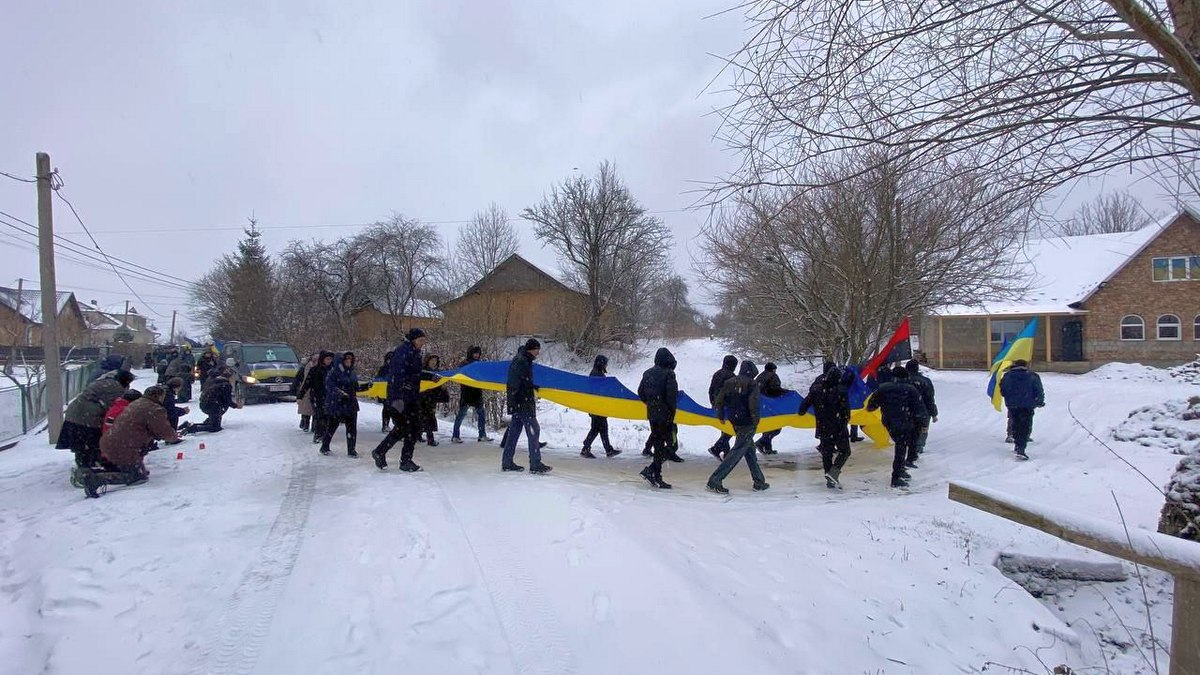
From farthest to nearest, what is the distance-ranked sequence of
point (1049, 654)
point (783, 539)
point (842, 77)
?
point (783, 539) → point (842, 77) → point (1049, 654)

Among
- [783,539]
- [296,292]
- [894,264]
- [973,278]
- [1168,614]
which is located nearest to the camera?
[1168,614]

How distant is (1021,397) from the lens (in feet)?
36.2

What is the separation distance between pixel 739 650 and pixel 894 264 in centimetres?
1228

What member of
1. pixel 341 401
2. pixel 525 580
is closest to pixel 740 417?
pixel 525 580

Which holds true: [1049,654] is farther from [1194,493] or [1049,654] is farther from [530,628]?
[530,628]

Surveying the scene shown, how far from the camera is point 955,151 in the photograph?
5156mm

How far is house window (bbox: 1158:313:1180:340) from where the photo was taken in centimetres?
2859

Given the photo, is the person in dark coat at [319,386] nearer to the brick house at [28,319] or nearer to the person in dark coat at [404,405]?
the person in dark coat at [404,405]

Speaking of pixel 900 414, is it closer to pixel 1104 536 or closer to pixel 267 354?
pixel 1104 536

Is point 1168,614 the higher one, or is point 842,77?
point 842,77

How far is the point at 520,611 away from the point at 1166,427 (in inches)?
538

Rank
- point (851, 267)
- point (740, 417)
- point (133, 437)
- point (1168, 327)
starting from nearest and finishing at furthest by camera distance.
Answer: point (133, 437) → point (740, 417) → point (851, 267) → point (1168, 327)

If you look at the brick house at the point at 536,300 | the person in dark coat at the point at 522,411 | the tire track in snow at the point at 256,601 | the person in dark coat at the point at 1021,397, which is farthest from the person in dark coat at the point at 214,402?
the brick house at the point at 536,300

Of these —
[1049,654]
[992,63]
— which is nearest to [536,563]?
[1049,654]
